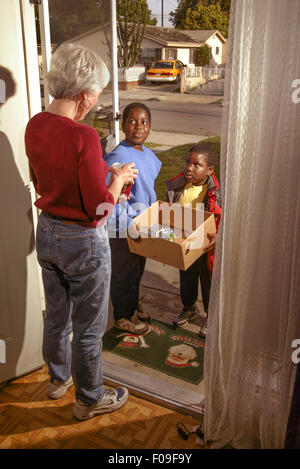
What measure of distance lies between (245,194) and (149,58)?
104 ft

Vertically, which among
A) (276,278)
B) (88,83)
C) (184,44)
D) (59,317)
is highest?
(184,44)

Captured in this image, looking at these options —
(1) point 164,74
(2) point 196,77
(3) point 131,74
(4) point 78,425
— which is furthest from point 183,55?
(4) point 78,425

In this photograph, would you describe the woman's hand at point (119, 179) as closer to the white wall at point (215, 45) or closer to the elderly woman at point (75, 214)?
the elderly woman at point (75, 214)

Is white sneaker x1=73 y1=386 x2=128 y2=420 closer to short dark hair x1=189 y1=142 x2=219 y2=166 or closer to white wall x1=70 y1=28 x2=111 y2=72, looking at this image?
short dark hair x1=189 y1=142 x2=219 y2=166

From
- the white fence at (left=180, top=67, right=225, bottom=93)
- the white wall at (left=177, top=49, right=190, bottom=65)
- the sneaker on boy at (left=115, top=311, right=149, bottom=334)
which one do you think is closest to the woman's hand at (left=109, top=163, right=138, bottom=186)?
the sneaker on boy at (left=115, top=311, right=149, bottom=334)

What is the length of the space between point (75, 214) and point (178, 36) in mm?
31558

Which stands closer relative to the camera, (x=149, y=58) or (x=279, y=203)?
(x=279, y=203)

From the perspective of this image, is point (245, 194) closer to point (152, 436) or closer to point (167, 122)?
point (152, 436)

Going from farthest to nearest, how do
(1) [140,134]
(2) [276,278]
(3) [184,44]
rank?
(3) [184,44] < (1) [140,134] < (2) [276,278]

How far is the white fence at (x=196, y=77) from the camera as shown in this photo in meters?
21.4

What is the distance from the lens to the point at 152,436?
2.04 m

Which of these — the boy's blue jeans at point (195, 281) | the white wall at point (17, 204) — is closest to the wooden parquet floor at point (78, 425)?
the white wall at point (17, 204)

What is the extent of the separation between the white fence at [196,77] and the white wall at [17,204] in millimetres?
19786
